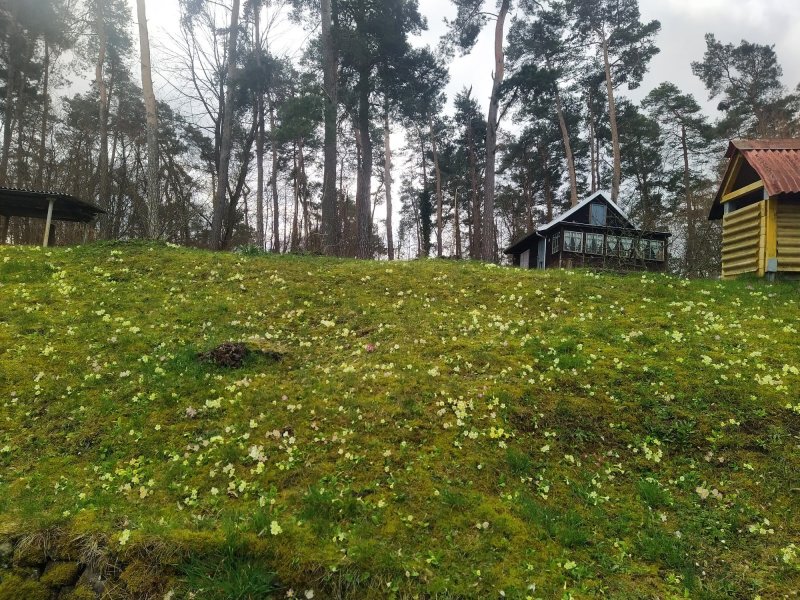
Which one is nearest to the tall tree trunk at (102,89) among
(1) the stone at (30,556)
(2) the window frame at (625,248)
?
(1) the stone at (30,556)

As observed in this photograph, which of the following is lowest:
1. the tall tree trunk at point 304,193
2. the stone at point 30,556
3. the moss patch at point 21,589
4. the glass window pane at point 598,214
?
the moss patch at point 21,589

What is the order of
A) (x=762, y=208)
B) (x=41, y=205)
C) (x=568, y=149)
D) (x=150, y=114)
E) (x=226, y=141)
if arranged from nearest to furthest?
(x=762, y=208)
(x=41, y=205)
(x=150, y=114)
(x=226, y=141)
(x=568, y=149)

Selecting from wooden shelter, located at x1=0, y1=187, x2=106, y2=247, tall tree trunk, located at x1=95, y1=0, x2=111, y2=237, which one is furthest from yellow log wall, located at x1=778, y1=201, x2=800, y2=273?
tall tree trunk, located at x1=95, y1=0, x2=111, y2=237

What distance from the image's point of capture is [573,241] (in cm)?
2970

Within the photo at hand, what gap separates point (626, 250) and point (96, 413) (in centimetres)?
2967

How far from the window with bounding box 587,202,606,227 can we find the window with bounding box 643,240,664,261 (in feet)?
11.4

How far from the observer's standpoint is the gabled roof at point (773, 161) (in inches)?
553

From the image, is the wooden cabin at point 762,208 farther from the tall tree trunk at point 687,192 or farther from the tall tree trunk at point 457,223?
the tall tree trunk at point 457,223

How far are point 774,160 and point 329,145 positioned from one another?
57.1 feet

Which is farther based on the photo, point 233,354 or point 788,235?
point 788,235

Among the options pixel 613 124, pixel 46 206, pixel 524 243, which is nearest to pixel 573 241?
pixel 524 243

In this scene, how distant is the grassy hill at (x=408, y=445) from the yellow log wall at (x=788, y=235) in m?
4.84

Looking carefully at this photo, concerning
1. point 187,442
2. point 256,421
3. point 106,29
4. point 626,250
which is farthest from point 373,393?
point 106,29

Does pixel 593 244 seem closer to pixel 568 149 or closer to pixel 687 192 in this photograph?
pixel 568 149
